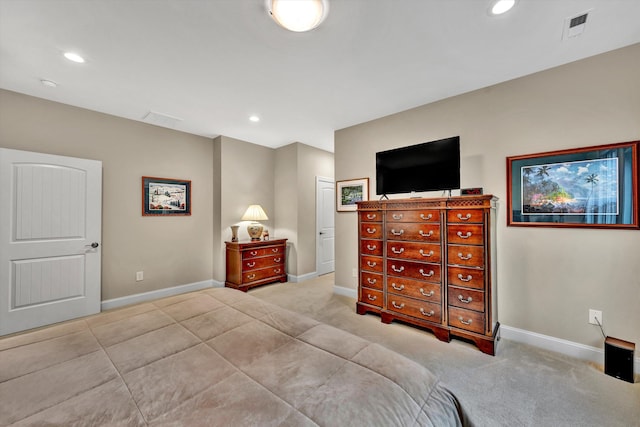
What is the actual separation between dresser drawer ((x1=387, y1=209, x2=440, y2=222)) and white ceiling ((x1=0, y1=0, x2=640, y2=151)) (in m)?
1.34

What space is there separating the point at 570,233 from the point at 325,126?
3105 mm

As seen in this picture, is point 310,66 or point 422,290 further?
point 422,290

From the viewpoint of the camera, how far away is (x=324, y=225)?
5.29m

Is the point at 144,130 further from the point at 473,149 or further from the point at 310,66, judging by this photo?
the point at 473,149

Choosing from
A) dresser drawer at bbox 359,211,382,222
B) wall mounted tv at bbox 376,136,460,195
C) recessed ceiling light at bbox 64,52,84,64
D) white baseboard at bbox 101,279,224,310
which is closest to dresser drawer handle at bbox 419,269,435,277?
dresser drawer at bbox 359,211,382,222

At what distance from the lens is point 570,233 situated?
2.31 meters

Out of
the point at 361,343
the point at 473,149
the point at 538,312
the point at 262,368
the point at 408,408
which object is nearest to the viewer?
the point at 408,408

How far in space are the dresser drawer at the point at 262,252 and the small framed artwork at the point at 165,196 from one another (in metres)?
1.16

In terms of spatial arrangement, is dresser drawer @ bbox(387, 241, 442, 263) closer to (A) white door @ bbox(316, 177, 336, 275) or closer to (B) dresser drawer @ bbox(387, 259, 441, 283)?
(B) dresser drawer @ bbox(387, 259, 441, 283)

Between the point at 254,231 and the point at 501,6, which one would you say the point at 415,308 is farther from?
the point at 254,231

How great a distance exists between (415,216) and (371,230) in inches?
22.6

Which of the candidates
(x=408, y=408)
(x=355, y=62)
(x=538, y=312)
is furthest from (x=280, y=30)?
(x=538, y=312)

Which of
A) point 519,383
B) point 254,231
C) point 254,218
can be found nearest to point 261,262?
point 254,231

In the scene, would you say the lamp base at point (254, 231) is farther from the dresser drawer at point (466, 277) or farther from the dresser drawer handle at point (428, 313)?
the dresser drawer at point (466, 277)
